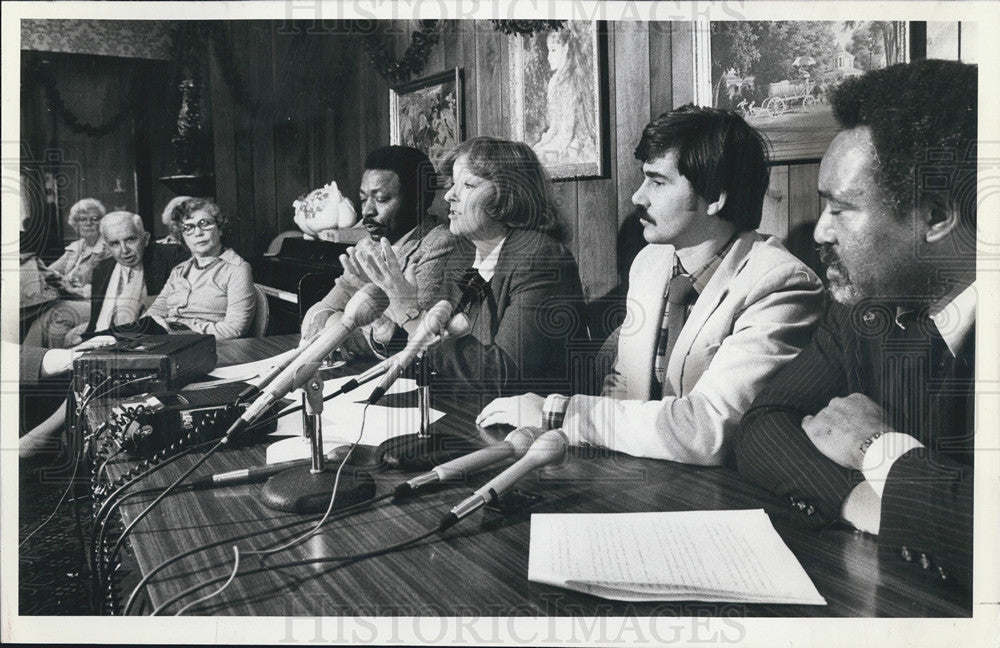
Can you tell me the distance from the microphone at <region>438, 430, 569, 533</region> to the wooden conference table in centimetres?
3

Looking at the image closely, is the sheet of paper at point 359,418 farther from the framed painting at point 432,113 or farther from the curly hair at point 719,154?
the curly hair at point 719,154

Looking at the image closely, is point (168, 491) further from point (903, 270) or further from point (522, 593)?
point (903, 270)

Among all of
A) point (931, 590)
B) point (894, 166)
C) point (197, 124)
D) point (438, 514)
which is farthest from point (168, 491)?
point (894, 166)

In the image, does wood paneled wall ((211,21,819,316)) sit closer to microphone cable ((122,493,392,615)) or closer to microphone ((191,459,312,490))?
microphone ((191,459,312,490))

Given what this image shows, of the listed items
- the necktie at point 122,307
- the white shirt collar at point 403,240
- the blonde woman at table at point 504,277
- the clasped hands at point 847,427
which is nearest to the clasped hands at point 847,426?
the clasped hands at point 847,427

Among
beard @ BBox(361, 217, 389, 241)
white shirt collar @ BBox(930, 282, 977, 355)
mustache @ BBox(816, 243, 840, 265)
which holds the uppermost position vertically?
beard @ BBox(361, 217, 389, 241)

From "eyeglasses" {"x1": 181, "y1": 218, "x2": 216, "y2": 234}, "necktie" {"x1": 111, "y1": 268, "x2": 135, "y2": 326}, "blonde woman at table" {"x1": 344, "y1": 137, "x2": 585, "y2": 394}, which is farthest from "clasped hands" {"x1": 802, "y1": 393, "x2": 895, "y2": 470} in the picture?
"necktie" {"x1": 111, "y1": 268, "x2": 135, "y2": 326}

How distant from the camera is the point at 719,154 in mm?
1400

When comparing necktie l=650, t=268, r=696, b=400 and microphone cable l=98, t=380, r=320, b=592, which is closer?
microphone cable l=98, t=380, r=320, b=592

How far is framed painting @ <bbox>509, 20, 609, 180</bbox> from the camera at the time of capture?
1.44m

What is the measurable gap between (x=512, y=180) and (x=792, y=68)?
1.81ft

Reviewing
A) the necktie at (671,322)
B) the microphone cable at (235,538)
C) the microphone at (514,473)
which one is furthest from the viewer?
the necktie at (671,322)

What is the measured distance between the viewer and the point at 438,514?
4.08 feet

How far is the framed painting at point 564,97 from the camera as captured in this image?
56.6 inches
